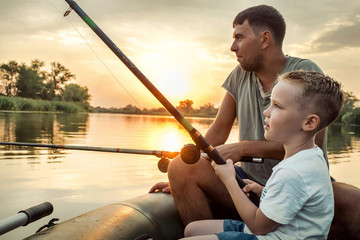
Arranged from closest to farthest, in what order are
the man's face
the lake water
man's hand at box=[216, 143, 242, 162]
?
man's hand at box=[216, 143, 242, 162]
the man's face
the lake water

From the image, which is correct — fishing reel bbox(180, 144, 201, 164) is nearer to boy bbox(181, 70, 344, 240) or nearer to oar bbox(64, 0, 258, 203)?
oar bbox(64, 0, 258, 203)

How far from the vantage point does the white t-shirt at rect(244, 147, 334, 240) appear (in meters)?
1.36

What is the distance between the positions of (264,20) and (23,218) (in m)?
2.23

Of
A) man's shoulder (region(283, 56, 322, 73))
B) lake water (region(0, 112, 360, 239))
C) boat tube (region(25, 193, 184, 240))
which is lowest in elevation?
lake water (region(0, 112, 360, 239))

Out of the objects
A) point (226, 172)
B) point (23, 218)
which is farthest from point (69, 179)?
point (226, 172)

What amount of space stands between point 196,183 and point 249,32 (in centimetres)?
130

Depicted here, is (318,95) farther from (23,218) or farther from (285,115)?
(23,218)

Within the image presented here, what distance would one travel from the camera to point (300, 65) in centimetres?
252

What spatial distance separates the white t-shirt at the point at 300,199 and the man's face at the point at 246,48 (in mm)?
1375

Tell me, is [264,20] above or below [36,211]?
above

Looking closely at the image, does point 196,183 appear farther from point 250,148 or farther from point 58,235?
point 58,235

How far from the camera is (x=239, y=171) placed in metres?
2.62

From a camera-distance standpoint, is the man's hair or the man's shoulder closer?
the man's shoulder

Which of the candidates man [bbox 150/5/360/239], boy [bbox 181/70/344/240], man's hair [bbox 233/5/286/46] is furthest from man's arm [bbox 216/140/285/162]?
man's hair [bbox 233/5/286/46]
